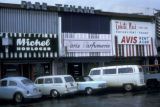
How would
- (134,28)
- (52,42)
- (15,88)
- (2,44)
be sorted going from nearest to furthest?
1. (15,88)
2. (2,44)
3. (52,42)
4. (134,28)

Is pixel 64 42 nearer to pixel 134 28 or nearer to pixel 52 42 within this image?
pixel 52 42

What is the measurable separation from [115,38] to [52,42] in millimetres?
6796

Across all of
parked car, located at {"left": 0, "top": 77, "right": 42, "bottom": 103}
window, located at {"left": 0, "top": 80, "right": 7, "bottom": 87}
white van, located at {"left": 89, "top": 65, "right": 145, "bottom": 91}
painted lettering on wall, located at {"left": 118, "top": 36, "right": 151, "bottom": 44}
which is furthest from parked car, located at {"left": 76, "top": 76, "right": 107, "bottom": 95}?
painted lettering on wall, located at {"left": 118, "top": 36, "right": 151, "bottom": 44}

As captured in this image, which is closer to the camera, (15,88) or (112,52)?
(15,88)

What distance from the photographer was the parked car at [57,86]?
28422 millimetres

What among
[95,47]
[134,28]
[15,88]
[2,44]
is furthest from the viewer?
[134,28]

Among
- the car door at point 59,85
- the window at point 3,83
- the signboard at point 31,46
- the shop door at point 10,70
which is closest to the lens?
the window at point 3,83

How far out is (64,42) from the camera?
35.4 metres

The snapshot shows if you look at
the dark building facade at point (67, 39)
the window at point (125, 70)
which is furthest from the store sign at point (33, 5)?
the window at point (125, 70)

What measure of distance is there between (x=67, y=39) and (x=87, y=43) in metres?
2.12

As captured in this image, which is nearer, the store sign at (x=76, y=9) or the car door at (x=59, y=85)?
the car door at (x=59, y=85)

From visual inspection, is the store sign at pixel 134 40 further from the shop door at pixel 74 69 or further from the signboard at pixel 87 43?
the shop door at pixel 74 69

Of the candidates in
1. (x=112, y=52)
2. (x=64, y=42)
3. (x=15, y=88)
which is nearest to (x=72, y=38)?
(x=64, y=42)

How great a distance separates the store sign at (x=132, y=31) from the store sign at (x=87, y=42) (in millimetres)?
1319
